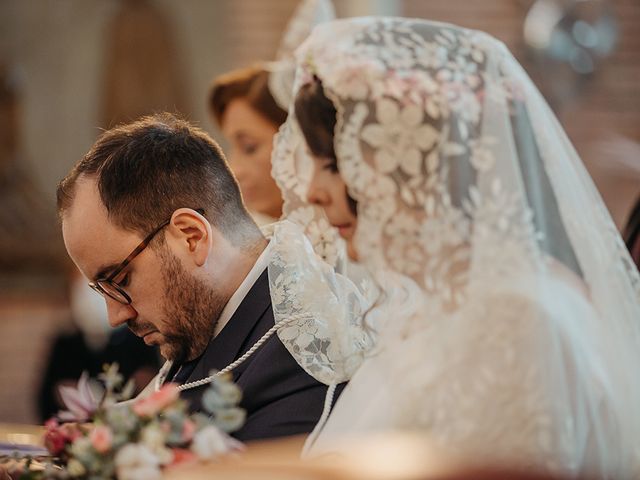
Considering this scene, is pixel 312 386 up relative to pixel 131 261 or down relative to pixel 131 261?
down

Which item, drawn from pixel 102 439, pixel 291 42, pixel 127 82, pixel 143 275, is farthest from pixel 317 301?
pixel 127 82

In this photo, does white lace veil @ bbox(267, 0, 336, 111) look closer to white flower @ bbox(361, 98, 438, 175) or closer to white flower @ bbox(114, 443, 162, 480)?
white flower @ bbox(361, 98, 438, 175)

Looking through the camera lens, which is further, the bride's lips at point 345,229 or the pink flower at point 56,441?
the bride's lips at point 345,229

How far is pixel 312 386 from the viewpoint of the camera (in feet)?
8.36

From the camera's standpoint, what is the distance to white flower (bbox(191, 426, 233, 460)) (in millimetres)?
1894

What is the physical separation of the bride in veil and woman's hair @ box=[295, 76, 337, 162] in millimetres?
Answer: 76

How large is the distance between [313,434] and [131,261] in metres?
0.61

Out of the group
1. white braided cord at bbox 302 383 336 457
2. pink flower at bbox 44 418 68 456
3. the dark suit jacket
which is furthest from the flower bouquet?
the dark suit jacket

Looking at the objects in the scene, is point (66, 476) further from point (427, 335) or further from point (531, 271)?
point (531, 271)

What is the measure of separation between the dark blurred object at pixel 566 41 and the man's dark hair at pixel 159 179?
556cm

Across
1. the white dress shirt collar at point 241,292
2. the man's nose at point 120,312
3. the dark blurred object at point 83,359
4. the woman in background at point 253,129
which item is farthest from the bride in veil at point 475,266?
the dark blurred object at point 83,359

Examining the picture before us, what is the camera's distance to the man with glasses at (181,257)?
102 inches

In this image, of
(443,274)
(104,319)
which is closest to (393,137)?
(443,274)

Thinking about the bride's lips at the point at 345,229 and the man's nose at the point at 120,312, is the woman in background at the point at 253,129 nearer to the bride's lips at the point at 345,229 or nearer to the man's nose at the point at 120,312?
the bride's lips at the point at 345,229
